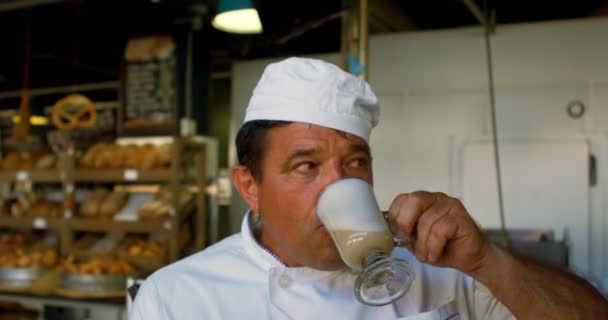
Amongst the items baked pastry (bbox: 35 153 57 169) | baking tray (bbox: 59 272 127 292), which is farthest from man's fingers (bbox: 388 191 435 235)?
baked pastry (bbox: 35 153 57 169)

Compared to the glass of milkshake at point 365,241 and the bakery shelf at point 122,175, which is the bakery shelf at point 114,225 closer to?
the bakery shelf at point 122,175

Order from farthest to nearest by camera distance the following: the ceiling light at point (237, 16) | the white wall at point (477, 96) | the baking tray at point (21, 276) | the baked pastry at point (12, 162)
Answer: the baked pastry at point (12, 162)
the white wall at point (477, 96)
the baking tray at point (21, 276)
the ceiling light at point (237, 16)

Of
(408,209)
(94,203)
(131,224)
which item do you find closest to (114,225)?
(131,224)

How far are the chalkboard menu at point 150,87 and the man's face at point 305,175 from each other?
144 inches

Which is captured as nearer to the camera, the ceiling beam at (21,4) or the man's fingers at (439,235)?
the man's fingers at (439,235)

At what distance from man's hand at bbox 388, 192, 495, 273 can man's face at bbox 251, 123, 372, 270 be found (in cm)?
16

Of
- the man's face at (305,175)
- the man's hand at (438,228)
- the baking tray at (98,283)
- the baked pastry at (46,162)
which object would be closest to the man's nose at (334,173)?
the man's face at (305,175)

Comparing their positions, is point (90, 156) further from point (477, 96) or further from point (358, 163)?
point (358, 163)

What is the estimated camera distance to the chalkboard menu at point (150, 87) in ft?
16.3

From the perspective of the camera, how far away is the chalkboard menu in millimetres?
4980

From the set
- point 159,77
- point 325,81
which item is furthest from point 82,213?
point 325,81

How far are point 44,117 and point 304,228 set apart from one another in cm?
760

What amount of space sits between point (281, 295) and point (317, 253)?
0.22 m

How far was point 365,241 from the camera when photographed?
1.02 meters
